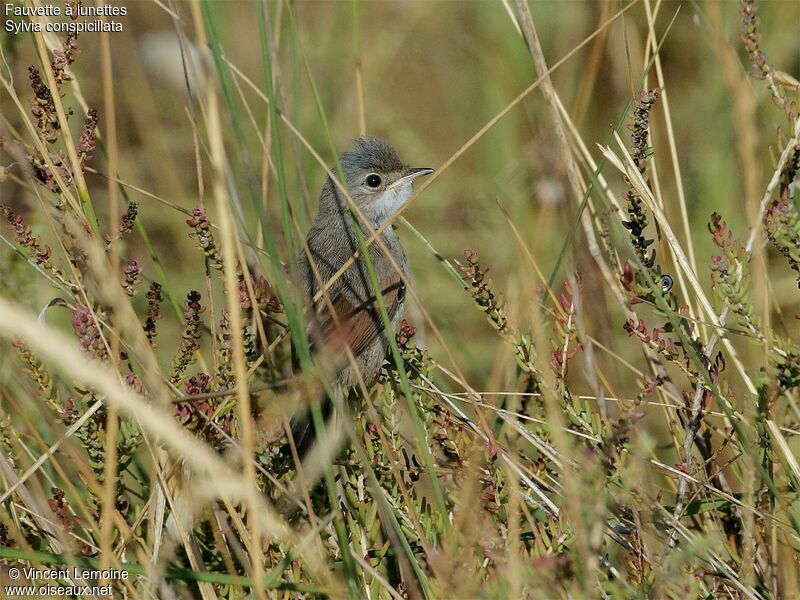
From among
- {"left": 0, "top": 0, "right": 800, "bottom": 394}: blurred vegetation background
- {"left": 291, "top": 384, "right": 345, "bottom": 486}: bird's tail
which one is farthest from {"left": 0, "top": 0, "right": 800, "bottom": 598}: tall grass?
{"left": 0, "top": 0, "right": 800, "bottom": 394}: blurred vegetation background

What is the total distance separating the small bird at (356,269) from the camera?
323cm

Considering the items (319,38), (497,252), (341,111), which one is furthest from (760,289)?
(319,38)

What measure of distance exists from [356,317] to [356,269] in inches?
15.3

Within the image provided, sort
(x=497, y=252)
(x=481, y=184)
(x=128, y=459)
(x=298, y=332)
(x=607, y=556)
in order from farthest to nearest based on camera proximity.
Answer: (x=481, y=184) < (x=497, y=252) < (x=128, y=459) < (x=607, y=556) < (x=298, y=332)

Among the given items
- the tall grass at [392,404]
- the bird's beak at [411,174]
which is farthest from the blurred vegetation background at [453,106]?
the tall grass at [392,404]

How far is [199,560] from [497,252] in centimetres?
288

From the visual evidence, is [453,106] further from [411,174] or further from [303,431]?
[303,431]

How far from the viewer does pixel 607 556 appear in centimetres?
223

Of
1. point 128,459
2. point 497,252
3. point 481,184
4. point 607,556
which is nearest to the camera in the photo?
point 607,556

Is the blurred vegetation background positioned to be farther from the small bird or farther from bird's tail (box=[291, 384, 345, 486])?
bird's tail (box=[291, 384, 345, 486])

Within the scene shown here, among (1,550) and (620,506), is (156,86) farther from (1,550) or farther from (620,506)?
(620,506)

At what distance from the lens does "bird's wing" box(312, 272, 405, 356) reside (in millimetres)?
3246

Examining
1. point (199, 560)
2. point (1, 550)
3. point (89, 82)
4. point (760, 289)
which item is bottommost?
point (199, 560)

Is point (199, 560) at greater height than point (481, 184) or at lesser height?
lesser
